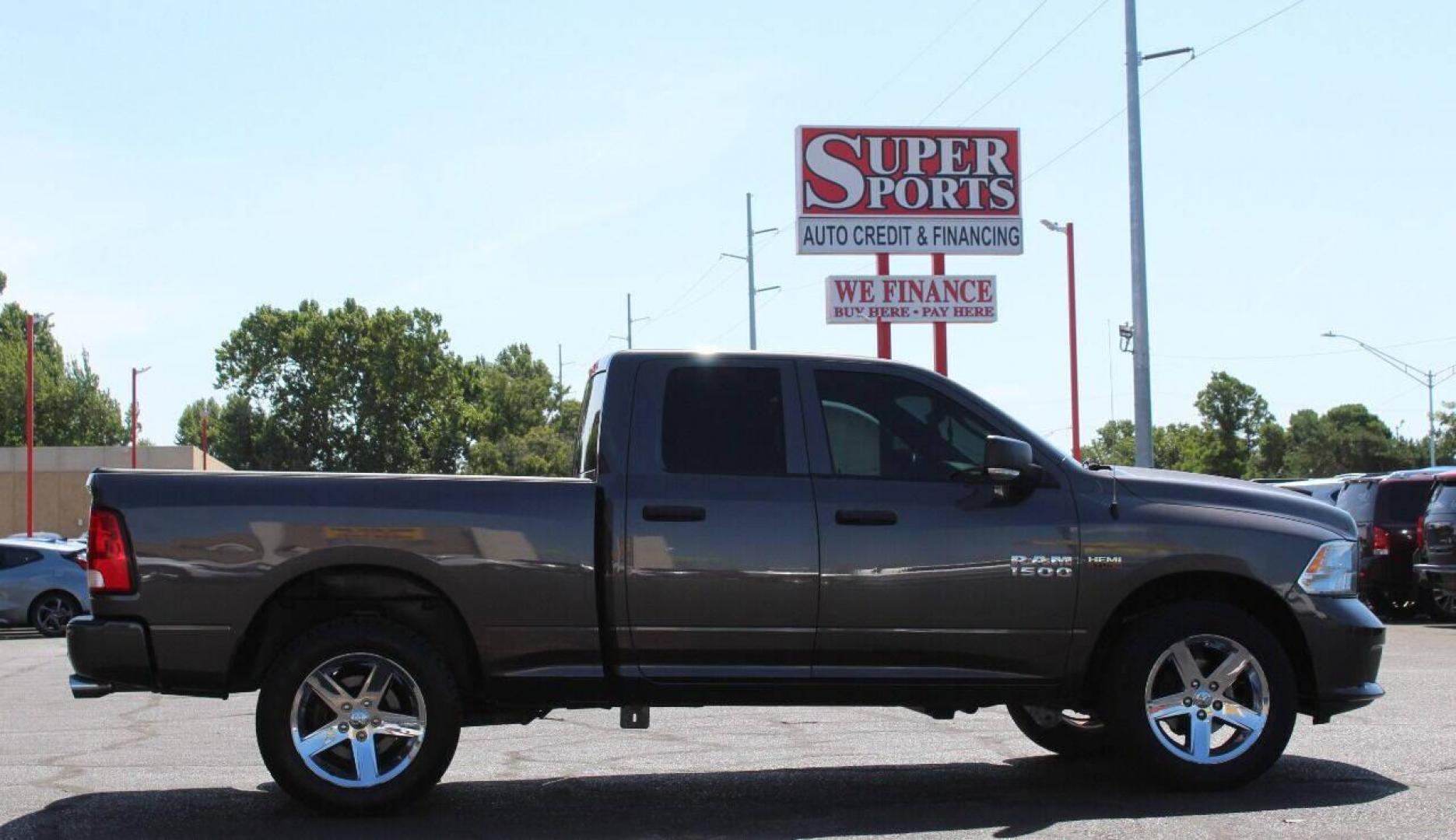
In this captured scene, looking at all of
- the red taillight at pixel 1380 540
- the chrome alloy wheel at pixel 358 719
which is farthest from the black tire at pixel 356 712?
the red taillight at pixel 1380 540

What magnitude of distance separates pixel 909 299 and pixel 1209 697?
65.0 ft

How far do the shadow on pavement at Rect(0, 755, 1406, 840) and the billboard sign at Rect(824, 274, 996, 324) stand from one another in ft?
61.5

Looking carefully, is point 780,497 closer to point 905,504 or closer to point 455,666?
point 905,504

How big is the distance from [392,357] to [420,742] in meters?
94.8

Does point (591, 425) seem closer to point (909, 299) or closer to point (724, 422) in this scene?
point (724, 422)

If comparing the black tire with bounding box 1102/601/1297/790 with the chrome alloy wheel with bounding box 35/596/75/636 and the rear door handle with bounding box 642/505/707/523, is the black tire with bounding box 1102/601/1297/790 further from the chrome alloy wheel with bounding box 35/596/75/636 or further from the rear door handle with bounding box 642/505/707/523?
the chrome alloy wheel with bounding box 35/596/75/636

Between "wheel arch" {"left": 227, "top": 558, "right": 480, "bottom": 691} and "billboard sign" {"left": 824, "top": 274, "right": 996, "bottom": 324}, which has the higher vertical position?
"billboard sign" {"left": 824, "top": 274, "right": 996, "bottom": 324}

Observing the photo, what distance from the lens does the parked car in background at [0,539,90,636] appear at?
898 inches

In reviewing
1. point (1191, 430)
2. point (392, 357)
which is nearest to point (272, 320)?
point (392, 357)

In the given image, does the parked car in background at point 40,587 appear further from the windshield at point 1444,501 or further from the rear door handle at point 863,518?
the rear door handle at point 863,518

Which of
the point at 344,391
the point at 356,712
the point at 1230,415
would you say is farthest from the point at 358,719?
the point at 1230,415

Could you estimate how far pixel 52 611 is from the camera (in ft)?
75.1

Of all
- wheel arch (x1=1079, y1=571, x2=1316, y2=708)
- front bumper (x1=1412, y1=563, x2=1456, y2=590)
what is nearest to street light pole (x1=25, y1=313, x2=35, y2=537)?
front bumper (x1=1412, y1=563, x2=1456, y2=590)

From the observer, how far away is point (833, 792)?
752 centimetres
